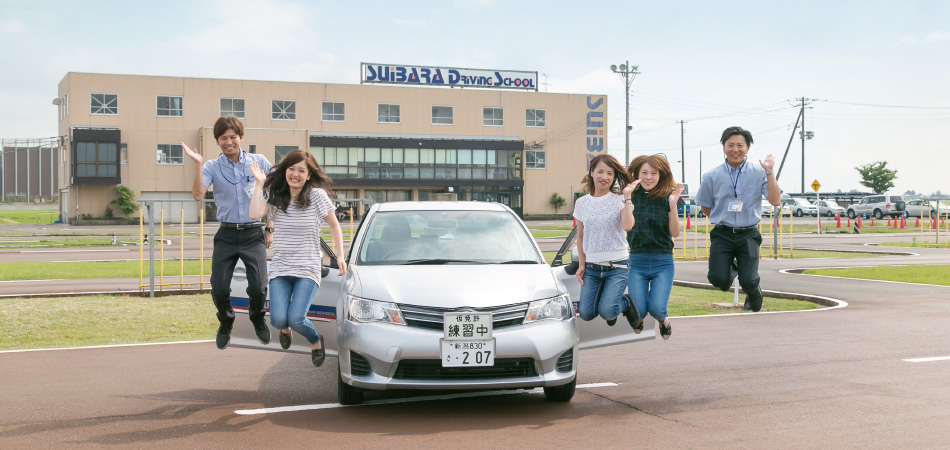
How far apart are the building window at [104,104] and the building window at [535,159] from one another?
32.3 metres

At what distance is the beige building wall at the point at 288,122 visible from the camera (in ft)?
201

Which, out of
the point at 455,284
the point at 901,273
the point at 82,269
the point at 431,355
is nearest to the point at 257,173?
the point at 455,284

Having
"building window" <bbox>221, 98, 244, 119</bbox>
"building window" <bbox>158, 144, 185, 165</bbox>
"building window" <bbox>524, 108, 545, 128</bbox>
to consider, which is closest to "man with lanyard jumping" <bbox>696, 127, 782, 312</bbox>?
"building window" <bbox>158, 144, 185, 165</bbox>

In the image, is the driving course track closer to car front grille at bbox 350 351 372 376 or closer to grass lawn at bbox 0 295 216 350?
car front grille at bbox 350 351 372 376

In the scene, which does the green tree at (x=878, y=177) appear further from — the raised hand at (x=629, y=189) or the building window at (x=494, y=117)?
the raised hand at (x=629, y=189)

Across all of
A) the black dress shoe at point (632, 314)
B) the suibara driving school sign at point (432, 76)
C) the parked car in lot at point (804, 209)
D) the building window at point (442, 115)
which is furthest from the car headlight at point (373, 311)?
the parked car in lot at point (804, 209)

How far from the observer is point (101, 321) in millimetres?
12117

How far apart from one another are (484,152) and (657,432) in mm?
63620

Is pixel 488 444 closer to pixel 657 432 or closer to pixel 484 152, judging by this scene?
pixel 657 432

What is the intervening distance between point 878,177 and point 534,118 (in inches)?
1810

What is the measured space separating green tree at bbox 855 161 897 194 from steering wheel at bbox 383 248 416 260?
319ft

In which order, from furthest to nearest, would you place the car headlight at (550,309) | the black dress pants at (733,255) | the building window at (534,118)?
the building window at (534,118), the black dress pants at (733,255), the car headlight at (550,309)

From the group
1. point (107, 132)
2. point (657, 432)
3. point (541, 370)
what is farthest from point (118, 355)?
point (107, 132)

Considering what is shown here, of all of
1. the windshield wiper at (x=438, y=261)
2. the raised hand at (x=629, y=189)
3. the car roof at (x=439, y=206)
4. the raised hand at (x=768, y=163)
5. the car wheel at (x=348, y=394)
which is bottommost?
the car wheel at (x=348, y=394)
